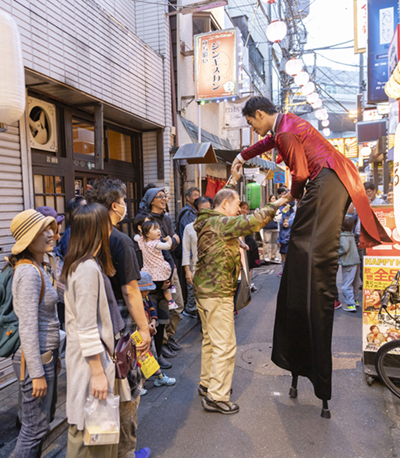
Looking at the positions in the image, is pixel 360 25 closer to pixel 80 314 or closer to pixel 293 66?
pixel 293 66

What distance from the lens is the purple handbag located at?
222 centimetres

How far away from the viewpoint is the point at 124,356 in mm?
2293

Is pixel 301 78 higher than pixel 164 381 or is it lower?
higher

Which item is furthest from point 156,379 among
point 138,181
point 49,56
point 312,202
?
point 138,181

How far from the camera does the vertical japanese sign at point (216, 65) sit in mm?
8562

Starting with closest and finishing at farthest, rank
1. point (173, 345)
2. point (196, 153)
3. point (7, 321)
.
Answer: point (7, 321) → point (173, 345) → point (196, 153)

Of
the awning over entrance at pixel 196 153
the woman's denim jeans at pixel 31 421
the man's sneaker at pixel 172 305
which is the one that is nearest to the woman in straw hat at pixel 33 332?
the woman's denim jeans at pixel 31 421

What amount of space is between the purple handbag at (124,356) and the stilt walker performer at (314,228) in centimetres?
150

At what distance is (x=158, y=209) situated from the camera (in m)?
5.00

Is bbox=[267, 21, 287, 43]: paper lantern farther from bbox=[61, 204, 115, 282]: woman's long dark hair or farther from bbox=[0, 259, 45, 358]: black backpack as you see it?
bbox=[0, 259, 45, 358]: black backpack

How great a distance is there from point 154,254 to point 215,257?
1.23 metres

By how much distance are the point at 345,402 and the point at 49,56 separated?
228 inches

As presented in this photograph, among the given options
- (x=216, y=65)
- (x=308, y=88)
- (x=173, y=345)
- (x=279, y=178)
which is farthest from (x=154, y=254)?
(x=279, y=178)

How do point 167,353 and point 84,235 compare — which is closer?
point 84,235
